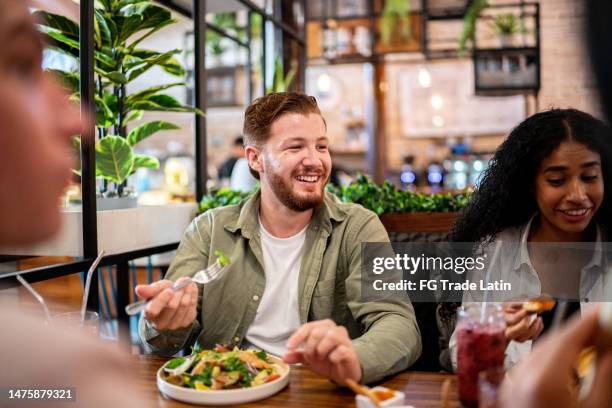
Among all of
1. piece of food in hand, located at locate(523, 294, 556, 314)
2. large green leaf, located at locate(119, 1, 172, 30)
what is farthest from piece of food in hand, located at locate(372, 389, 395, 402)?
large green leaf, located at locate(119, 1, 172, 30)

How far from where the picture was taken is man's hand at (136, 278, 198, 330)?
1.36 metres

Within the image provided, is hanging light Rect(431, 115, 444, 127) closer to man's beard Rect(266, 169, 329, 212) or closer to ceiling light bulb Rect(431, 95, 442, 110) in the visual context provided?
ceiling light bulb Rect(431, 95, 442, 110)

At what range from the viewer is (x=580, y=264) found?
1823 millimetres

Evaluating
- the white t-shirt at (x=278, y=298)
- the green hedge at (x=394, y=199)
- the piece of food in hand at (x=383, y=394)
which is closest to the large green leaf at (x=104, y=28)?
the white t-shirt at (x=278, y=298)

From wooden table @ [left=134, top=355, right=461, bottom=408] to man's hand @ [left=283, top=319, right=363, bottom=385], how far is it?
0.05 meters

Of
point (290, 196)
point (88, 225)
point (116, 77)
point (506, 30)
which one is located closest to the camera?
point (290, 196)

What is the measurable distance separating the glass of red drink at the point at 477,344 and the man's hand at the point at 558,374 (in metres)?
0.60

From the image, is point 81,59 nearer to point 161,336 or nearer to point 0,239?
point 161,336

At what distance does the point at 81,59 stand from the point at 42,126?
6.42 feet

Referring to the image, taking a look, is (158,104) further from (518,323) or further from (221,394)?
(518,323)

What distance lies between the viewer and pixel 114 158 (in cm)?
243

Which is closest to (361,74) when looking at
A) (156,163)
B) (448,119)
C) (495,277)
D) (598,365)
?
(448,119)

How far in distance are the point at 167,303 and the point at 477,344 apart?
705mm

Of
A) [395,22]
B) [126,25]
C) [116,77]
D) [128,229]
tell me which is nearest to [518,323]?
[128,229]
